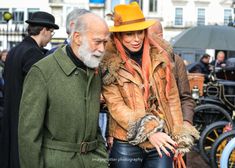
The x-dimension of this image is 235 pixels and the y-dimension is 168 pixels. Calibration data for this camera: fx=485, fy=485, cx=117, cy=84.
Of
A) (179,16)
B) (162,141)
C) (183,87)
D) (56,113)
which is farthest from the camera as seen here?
(179,16)

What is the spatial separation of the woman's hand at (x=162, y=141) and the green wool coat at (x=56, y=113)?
0.40 meters

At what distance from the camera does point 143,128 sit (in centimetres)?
311

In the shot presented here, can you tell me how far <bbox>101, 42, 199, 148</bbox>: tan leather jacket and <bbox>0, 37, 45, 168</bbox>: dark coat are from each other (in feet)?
3.19

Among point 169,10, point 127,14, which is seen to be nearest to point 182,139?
point 127,14

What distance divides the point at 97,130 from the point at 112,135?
22cm

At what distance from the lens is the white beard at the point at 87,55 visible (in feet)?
9.52

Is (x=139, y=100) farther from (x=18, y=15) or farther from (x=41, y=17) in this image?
(x=18, y=15)

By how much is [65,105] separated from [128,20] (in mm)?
798

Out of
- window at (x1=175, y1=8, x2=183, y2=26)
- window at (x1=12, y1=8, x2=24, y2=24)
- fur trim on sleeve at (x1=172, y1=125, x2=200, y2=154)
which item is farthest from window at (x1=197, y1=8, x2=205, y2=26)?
fur trim on sleeve at (x1=172, y1=125, x2=200, y2=154)

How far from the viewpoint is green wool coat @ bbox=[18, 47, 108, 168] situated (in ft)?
9.10

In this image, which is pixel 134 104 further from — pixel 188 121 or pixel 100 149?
pixel 188 121

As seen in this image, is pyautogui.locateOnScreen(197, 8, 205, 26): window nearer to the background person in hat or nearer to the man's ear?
the background person in hat

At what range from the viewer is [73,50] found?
2.99 m

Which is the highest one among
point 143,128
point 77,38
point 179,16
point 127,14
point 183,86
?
point 127,14
